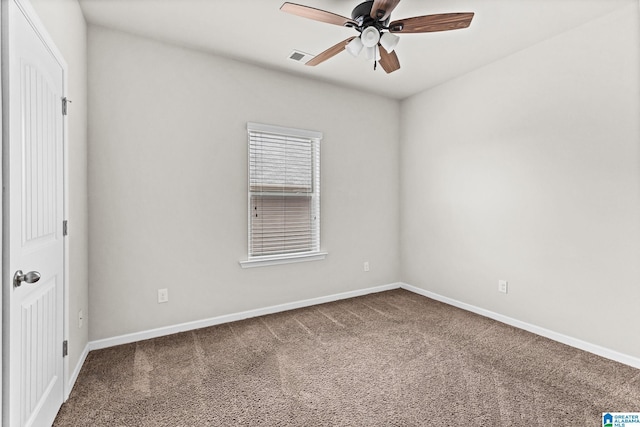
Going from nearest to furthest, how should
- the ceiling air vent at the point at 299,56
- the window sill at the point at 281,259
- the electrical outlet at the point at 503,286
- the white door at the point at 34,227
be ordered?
the white door at the point at 34,227, the ceiling air vent at the point at 299,56, the electrical outlet at the point at 503,286, the window sill at the point at 281,259

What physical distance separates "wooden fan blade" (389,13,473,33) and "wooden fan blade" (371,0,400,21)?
0.09 meters

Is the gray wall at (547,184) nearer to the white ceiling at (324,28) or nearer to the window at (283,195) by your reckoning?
the white ceiling at (324,28)

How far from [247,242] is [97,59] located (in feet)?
6.88

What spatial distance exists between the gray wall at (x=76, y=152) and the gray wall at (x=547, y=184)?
3.71 metres

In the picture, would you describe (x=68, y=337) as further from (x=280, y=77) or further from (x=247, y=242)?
(x=280, y=77)

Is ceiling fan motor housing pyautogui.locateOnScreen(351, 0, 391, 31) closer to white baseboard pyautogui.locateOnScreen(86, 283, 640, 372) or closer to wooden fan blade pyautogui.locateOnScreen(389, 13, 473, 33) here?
wooden fan blade pyautogui.locateOnScreen(389, 13, 473, 33)

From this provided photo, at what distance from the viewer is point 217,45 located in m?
2.96

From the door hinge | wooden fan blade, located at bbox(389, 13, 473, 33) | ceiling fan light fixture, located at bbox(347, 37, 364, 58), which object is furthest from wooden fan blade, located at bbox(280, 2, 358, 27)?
the door hinge

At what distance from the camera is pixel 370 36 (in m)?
2.15

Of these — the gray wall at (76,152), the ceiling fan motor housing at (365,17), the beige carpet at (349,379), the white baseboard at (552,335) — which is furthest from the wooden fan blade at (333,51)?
the white baseboard at (552,335)

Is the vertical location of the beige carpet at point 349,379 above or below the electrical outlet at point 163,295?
below

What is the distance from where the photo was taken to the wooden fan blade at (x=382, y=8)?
A: 186 cm

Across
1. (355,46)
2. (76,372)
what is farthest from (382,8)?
(76,372)

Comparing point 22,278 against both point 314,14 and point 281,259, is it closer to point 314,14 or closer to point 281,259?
point 314,14
